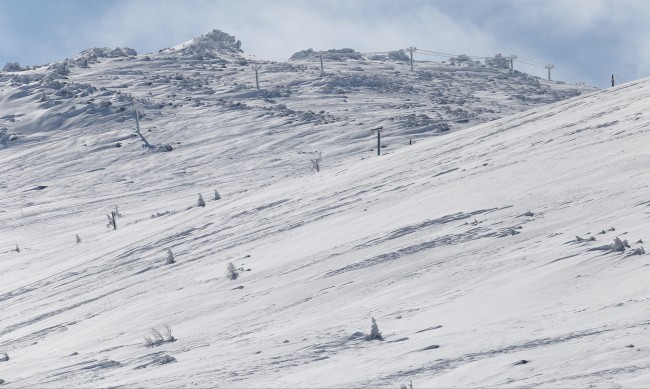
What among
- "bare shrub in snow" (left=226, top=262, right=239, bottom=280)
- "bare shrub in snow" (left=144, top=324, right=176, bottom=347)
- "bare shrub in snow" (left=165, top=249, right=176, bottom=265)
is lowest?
"bare shrub in snow" (left=144, top=324, right=176, bottom=347)

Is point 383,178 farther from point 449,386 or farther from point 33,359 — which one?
point 449,386

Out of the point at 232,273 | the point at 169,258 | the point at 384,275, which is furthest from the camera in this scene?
the point at 169,258

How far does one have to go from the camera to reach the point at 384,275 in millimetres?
13336

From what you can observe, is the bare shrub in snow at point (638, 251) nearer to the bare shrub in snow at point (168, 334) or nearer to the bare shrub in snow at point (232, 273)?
the bare shrub in snow at point (168, 334)

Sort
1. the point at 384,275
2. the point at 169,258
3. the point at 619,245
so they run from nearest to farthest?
the point at 619,245, the point at 384,275, the point at 169,258

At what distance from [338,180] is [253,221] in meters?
3.50

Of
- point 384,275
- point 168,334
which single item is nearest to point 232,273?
point 384,275

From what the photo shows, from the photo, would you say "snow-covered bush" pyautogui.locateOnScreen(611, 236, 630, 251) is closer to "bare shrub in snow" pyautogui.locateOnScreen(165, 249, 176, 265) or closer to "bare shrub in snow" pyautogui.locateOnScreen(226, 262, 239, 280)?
"bare shrub in snow" pyautogui.locateOnScreen(226, 262, 239, 280)

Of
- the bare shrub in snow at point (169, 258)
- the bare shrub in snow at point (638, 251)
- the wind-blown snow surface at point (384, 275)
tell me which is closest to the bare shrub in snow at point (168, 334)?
the wind-blown snow surface at point (384, 275)

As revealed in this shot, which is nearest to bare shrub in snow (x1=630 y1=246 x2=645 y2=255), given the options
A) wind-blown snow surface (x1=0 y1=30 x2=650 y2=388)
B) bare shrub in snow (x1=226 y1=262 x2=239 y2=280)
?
wind-blown snow surface (x1=0 y1=30 x2=650 y2=388)

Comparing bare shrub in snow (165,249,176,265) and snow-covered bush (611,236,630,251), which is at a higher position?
snow-covered bush (611,236,630,251)

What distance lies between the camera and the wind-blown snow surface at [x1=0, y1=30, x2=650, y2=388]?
913 centimetres

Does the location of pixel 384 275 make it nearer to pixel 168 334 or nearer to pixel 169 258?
pixel 168 334

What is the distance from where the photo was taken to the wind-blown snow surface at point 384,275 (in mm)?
9133
